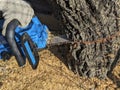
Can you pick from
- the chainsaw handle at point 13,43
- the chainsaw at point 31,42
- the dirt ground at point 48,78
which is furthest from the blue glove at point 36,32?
the dirt ground at point 48,78

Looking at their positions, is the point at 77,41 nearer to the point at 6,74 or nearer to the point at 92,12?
the point at 92,12

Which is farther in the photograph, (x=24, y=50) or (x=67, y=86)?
(x=67, y=86)

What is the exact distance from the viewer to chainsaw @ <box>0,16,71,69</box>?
123 inches

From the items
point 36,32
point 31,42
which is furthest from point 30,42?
point 36,32

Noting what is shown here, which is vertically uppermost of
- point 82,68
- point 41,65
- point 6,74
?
point 82,68

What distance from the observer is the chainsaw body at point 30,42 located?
10.2ft

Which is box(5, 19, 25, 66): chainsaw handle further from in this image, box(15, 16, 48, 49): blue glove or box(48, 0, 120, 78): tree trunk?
box(48, 0, 120, 78): tree trunk

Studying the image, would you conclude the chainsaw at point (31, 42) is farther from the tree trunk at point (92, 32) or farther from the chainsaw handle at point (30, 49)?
the tree trunk at point (92, 32)

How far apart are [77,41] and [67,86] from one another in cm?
53

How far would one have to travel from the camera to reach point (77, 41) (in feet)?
10.8

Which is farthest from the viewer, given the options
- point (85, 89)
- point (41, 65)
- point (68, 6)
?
point (41, 65)

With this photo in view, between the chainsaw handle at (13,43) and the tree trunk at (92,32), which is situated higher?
the tree trunk at (92,32)

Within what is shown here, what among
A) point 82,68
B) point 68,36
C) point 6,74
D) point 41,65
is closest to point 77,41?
point 68,36

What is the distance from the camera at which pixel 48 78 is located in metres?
3.58
